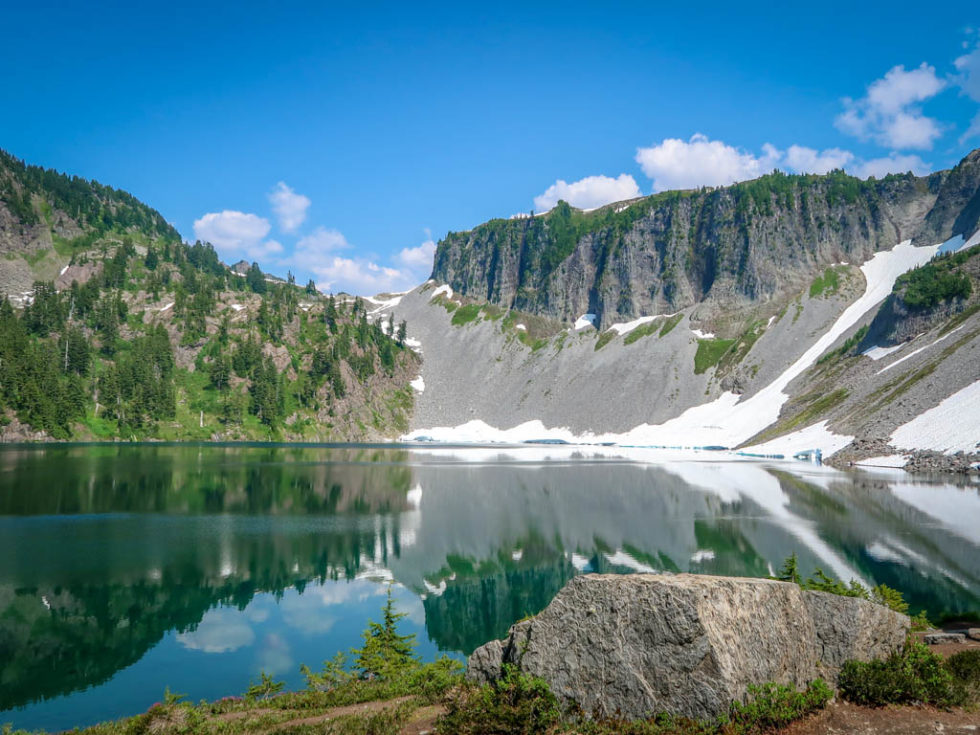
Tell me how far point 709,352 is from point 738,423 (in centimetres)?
4169

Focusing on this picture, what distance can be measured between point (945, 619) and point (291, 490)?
181 ft

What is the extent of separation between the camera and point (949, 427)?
80.5m

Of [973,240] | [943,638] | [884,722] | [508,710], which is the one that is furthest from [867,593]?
[973,240]

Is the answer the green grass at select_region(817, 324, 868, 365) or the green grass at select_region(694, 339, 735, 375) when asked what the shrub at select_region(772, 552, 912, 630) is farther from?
the green grass at select_region(694, 339, 735, 375)

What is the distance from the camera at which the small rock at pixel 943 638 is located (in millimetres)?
17219

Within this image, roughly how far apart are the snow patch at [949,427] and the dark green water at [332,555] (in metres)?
13.6

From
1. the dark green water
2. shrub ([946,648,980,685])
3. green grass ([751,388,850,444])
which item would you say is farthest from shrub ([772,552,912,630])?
green grass ([751,388,850,444])

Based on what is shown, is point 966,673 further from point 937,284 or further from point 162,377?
point 162,377

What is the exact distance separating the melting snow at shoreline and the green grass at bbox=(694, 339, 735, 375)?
48.1 ft

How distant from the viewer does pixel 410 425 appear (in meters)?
196

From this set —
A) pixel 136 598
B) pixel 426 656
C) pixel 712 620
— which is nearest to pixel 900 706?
pixel 712 620

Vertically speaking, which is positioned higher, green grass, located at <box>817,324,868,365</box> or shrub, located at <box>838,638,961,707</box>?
green grass, located at <box>817,324,868,365</box>

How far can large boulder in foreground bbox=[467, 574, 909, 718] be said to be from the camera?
1133cm

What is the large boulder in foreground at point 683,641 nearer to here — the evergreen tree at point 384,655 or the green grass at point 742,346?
the evergreen tree at point 384,655
